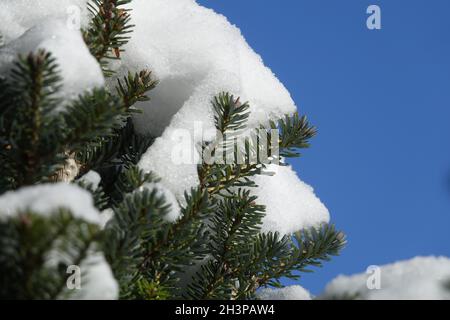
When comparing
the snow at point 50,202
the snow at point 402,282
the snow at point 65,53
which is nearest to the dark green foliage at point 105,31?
the snow at point 65,53

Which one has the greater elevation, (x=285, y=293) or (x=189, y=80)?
(x=189, y=80)

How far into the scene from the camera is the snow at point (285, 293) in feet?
5.55

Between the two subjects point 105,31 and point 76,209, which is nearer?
point 76,209

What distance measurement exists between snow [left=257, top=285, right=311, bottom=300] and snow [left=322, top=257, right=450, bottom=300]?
0.38m

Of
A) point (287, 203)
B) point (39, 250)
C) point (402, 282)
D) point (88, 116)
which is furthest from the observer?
point (287, 203)

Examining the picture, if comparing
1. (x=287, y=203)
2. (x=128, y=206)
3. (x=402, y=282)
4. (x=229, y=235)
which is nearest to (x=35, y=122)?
(x=128, y=206)

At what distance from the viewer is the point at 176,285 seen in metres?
1.80

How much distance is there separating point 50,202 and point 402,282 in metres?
0.73

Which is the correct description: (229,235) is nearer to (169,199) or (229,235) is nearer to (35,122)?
(169,199)

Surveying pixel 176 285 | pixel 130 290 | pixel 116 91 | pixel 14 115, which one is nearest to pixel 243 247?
pixel 176 285

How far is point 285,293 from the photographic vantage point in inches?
70.5

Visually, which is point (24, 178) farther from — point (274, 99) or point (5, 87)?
point (274, 99)

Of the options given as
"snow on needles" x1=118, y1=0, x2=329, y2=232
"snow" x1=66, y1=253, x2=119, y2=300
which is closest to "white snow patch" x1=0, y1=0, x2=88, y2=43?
"snow on needles" x1=118, y1=0, x2=329, y2=232

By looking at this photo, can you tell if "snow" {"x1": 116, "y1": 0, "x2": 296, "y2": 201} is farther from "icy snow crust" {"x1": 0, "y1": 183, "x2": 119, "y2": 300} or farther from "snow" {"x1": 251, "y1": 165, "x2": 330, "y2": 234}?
"icy snow crust" {"x1": 0, "y1": 183, "x2": 119, "y2": 300}
